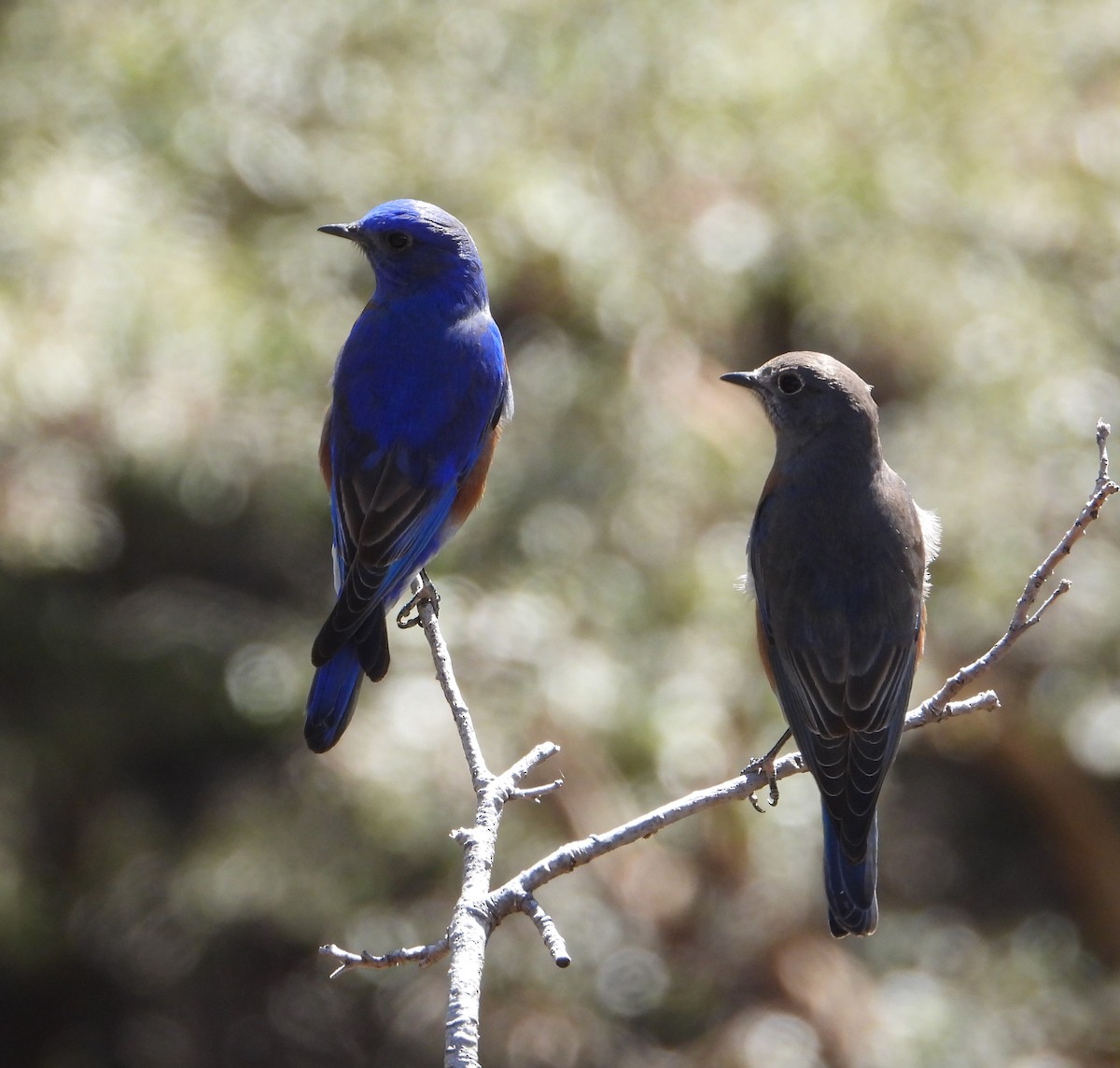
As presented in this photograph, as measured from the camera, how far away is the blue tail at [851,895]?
3852 mm

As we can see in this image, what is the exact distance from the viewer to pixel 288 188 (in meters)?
6.30

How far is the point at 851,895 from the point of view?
3.85 meters

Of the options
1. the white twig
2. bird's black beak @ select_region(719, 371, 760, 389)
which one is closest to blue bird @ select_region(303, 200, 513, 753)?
the white twig

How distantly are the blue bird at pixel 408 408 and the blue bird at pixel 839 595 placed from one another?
735mm

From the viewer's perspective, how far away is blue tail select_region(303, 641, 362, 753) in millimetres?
3393

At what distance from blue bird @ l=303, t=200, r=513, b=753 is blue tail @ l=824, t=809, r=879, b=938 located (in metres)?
1.29

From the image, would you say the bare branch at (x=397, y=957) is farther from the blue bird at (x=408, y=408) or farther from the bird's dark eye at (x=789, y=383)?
the bird's dark eye at (x=789, y=383)

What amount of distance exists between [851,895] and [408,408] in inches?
67.6

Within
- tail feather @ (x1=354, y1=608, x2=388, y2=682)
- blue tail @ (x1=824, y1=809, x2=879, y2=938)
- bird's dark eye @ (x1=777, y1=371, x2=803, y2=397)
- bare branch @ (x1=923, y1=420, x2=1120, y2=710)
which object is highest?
bird's dark eye @ (x1=777, y1=371, x2=803, y2=397)

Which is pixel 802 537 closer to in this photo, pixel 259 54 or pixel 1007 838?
pixel 259 54

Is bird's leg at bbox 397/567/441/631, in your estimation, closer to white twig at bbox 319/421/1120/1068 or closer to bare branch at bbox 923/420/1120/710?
white twig at bbox 319/421/1120/1068

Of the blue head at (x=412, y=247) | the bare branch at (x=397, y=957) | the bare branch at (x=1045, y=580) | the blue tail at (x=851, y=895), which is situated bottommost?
the blue tail at (x=851, y=895)

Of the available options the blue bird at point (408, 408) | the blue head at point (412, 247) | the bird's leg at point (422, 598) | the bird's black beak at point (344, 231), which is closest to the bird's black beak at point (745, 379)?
the blue bird at point (408, 408)

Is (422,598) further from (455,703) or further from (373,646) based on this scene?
(455,703)
